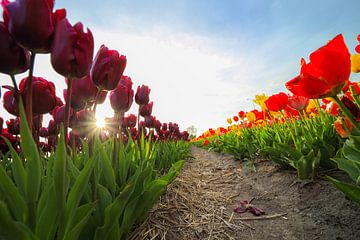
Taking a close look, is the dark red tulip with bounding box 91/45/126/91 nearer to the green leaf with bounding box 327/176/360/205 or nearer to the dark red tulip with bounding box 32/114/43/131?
the dark red tulip with bounding box 32/114/43/131

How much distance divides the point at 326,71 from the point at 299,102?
146 cm

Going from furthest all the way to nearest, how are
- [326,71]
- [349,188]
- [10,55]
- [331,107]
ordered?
[331,107]
[326,71]
[349,188]
[10,55]

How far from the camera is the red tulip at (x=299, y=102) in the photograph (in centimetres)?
242

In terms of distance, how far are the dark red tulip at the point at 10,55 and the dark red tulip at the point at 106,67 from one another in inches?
10.8

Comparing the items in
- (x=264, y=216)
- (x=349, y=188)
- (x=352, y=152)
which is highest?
(x=352, y=152)

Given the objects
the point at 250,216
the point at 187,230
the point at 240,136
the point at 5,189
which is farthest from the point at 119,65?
the point at 240,136

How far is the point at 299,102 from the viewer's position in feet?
7.98

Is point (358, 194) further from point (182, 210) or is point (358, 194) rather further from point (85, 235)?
point (85, 235)

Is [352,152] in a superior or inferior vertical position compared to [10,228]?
inferior

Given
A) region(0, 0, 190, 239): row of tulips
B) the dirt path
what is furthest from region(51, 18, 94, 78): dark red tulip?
the dirt path

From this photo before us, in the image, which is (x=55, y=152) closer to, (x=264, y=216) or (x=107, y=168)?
(x=107, y=168)

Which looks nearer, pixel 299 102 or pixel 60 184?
pixel 60 184

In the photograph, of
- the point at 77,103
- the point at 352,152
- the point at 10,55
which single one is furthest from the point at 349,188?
the point at 10,55

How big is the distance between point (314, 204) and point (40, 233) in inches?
72.0
